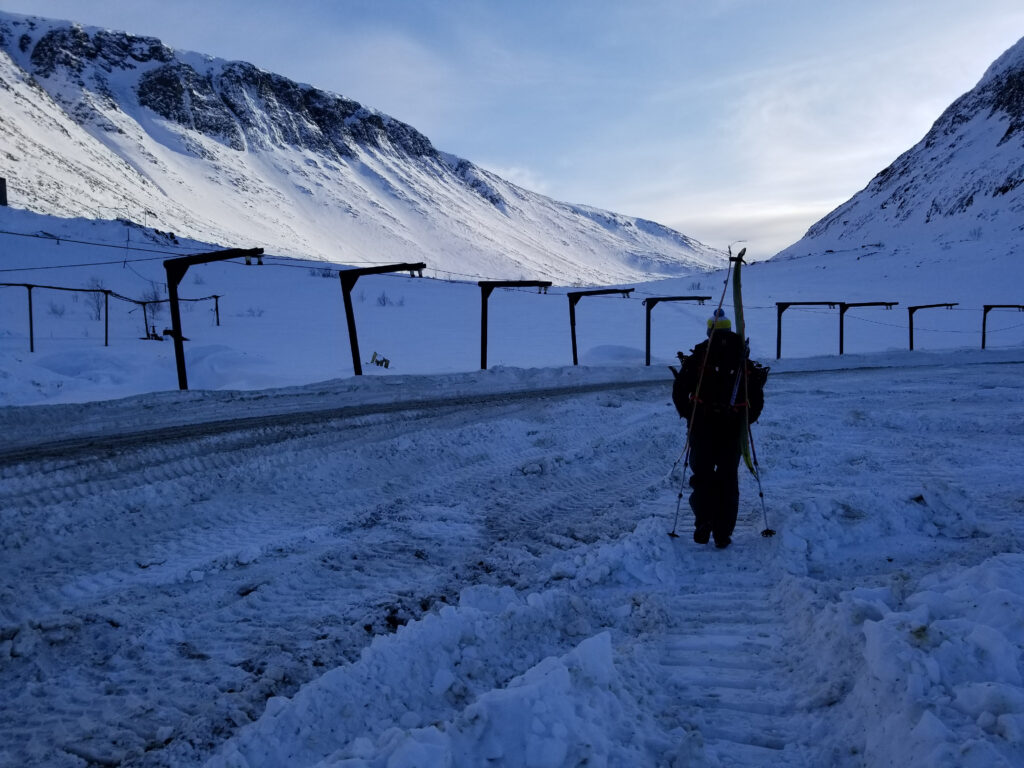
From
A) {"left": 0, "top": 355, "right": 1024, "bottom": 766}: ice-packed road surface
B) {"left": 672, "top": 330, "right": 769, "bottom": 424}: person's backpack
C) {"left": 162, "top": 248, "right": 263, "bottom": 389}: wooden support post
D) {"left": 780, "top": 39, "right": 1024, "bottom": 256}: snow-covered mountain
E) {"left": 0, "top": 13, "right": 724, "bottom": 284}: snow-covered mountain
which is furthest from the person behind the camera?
{"left": 0, "top": 13, "right": 724, "bottom": 284}: snow-covered mountain

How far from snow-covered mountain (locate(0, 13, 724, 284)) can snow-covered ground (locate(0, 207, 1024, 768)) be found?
191 ft

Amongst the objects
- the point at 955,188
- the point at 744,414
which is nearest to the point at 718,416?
the point at 744,414

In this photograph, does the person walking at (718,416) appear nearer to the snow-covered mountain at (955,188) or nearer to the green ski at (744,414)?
the green ski at (744,414)

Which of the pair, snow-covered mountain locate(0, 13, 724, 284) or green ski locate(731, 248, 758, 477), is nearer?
green ski locate(731, 248, 758, 477)

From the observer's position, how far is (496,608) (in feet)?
13.1

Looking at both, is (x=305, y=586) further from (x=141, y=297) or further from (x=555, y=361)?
(x=141, y=297)

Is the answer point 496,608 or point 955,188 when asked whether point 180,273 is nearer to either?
point 496,608

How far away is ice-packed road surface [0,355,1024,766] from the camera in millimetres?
2686

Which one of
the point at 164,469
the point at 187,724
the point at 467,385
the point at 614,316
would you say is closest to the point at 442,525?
the point at 187,724

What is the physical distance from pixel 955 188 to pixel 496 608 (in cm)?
8876

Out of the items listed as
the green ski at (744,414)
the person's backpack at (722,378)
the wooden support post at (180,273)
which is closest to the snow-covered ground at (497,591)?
the green ski at (744,414)

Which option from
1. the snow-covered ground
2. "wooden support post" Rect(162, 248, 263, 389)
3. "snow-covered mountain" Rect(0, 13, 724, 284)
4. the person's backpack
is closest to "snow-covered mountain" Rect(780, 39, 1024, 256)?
"snow-covered mountain" Rect(0, 13, 724, 284)

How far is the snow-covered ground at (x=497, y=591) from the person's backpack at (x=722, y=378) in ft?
3.38

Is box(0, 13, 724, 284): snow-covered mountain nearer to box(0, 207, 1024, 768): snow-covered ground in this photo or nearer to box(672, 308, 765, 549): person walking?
box(0, 207, 1024, 768): snow-covered ground
